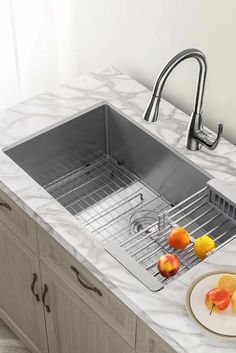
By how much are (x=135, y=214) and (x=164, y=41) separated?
60 centimetres

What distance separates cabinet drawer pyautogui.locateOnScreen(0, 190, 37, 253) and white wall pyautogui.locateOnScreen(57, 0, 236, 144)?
701 mm

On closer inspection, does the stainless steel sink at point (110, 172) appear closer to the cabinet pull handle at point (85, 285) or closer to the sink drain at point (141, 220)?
the sink drain at point (141, 220)

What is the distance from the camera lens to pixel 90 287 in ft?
6.67

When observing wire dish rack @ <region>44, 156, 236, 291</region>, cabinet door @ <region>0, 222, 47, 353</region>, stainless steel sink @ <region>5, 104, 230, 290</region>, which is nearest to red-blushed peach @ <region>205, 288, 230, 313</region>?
wire dish rack @ <region>44, 156, 236, 291</region>

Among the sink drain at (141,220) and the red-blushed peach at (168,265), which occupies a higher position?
the red-blushed peach at (168,265)

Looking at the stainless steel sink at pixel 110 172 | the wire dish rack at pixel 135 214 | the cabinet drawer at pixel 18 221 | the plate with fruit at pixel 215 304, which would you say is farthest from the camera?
the stainless steel sink at pixel 110 172

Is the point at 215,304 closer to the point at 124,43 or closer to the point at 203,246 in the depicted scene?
the point at 203,246

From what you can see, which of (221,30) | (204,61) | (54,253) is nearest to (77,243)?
(54,253)

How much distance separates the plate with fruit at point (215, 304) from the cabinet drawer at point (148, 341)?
11cm

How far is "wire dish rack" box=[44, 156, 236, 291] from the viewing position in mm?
2086

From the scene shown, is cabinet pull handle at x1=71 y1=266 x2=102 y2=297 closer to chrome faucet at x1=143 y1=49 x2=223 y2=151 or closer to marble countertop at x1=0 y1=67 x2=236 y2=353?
marble countertop at x1=0 y1=67 x2=236 y2=353

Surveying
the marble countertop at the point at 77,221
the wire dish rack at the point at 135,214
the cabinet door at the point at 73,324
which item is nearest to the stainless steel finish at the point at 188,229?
the wire dish rack at the point at 135,214

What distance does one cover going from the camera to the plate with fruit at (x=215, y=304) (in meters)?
1.80

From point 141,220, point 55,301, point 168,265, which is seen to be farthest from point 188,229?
point 55,301
